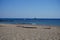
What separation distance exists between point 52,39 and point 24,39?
1.86 meters

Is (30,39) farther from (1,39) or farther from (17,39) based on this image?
(1,39)

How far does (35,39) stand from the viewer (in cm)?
803

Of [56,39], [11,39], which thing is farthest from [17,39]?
[56,39]

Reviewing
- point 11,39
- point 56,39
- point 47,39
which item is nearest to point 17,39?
point 11,39

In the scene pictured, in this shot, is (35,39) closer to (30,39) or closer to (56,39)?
(30,39)

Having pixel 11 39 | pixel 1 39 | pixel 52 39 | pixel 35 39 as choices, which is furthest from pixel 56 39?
pixel 1 39

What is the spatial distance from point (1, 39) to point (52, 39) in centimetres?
331

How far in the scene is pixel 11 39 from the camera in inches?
310

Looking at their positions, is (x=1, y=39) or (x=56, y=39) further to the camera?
(x=56, y=39)

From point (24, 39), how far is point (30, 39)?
403 mm

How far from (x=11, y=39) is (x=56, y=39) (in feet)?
9.68

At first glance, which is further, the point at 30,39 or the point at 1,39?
the point at 30,39

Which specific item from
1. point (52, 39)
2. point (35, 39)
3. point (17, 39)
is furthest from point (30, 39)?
point (52, 39)

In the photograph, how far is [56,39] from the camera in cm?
807
